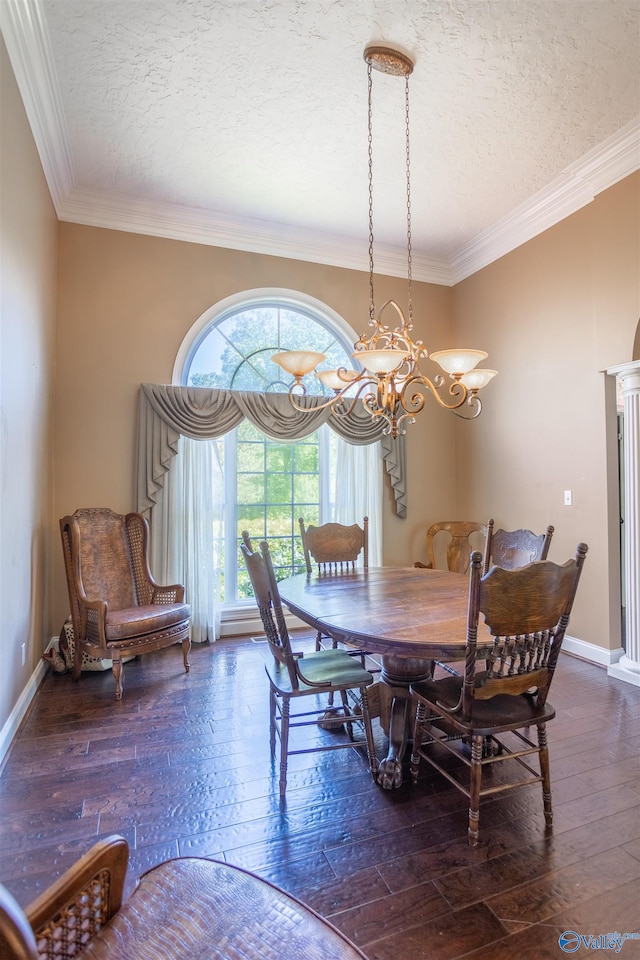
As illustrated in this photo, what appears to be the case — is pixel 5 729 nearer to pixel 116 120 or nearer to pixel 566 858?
pixel 566 858

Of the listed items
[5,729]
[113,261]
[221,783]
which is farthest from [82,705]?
[113,261]

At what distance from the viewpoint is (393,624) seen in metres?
2.02

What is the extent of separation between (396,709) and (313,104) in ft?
11.2

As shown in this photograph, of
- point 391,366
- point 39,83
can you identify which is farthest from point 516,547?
point 39,83

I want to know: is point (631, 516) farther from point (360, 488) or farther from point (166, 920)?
point (166, 920)

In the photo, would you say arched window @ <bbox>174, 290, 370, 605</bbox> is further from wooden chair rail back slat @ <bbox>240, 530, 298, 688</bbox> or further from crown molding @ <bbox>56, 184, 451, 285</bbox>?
wooden chair rail back slat @ <bbox>240, 530, 298, 688</bbox>

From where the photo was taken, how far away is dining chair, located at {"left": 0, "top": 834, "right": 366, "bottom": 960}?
2.65ft

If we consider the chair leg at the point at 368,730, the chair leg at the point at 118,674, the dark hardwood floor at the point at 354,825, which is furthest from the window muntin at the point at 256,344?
the chair leg at the point at 368,730

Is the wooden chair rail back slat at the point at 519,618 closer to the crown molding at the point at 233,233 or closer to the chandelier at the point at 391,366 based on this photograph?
the chandelier at the point at 391,366

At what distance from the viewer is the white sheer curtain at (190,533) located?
13.0 ft

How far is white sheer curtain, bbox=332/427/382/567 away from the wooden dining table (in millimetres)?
1605

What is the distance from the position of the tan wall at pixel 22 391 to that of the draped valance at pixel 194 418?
0.70m

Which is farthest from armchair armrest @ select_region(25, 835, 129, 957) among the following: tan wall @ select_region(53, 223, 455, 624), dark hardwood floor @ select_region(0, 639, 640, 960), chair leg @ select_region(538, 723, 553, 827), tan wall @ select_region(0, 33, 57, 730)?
tan wall @ select_region(53, 223, 455, 624)

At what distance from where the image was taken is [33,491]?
10.00 ft
